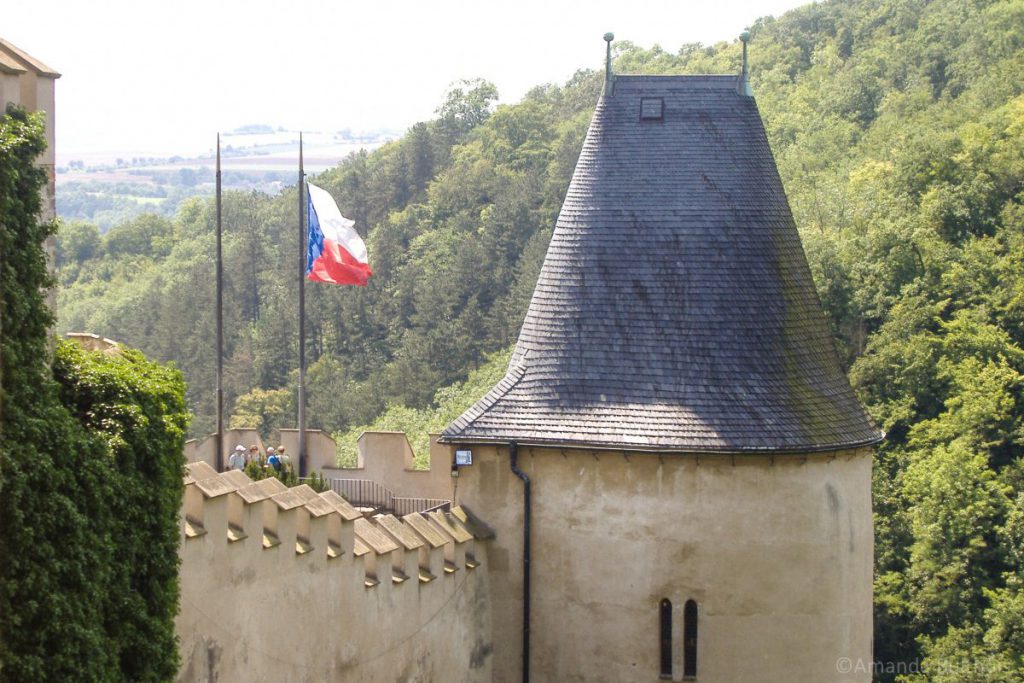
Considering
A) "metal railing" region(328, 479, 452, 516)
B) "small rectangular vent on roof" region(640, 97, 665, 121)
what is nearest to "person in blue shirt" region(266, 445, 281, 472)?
"metal railing" region(328, 479, 452, 516)

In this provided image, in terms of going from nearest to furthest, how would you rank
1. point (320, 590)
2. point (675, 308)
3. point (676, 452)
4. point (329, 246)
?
point (320, 590), point (676, 452), point (675, 308), point (329, 246)

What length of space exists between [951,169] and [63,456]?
2064 inches

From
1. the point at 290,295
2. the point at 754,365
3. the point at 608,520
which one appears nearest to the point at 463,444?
the point at 608,520

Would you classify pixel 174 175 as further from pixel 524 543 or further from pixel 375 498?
pixel 524 543

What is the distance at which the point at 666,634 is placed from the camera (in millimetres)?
18875

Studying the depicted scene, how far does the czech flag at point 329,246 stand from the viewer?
23344mm

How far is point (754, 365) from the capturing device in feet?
62.8

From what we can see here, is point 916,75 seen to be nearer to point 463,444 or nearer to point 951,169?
point 951,169

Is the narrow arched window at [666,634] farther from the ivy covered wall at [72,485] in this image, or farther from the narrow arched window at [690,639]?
the ivy covered wall at [72,485]

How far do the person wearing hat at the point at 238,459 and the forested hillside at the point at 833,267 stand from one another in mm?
24543

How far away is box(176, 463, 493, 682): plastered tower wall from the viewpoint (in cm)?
1379

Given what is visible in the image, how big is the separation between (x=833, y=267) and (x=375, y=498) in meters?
37.0

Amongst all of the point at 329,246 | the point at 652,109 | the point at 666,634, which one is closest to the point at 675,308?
the point at 652,109

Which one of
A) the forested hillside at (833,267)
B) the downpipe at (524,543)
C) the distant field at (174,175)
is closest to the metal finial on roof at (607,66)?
the downpipe at (524,543)
